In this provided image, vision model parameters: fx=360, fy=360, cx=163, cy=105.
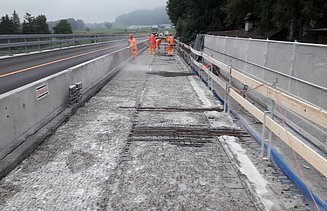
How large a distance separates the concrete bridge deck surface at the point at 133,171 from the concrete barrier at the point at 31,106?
0.37m

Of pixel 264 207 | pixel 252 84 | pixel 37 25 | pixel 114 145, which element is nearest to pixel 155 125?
pixel 114 145

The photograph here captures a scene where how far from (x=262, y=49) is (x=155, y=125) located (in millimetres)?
5716

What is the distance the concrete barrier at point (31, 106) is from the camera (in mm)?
5246

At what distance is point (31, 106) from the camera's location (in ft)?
20.6

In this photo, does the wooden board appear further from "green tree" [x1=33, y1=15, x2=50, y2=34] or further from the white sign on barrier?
"green tree" [x1=33, y1=15, x2=50, y2=34]

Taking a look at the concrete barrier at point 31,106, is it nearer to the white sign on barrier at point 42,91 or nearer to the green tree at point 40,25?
the white sign on barrier at point 42,91

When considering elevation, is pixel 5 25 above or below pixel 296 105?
above

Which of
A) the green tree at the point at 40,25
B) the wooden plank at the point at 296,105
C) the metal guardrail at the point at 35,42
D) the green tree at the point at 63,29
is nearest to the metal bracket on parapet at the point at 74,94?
the wooden plank at the point at 296,105

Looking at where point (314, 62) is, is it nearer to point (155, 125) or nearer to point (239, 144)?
point (239, 144)

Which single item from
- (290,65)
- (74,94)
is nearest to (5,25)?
(74,94)

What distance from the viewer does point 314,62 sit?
762 centimetres

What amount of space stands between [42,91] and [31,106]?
699mm

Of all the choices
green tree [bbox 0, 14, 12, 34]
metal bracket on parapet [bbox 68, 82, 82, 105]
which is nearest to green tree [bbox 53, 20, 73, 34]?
green tree [bbox 0, 14, 12, 34]

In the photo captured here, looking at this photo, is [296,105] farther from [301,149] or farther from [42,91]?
[42,91]
